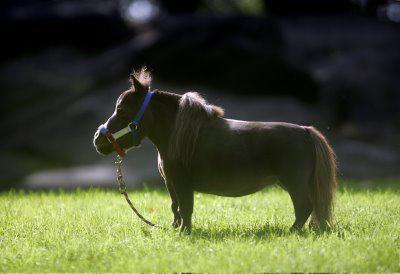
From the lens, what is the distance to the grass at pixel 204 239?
4.91m

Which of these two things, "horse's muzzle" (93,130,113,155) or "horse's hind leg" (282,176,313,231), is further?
"horse's muzzle" (93,130,113,155)

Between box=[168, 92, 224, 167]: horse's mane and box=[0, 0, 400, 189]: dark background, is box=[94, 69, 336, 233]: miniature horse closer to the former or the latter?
box=[168, 92, 224, 167]: horse's mane

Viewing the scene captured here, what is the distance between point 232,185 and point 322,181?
99 cm

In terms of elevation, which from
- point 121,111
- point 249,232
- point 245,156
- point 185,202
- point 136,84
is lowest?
point 249,232

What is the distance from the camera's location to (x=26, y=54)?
21.3 meters

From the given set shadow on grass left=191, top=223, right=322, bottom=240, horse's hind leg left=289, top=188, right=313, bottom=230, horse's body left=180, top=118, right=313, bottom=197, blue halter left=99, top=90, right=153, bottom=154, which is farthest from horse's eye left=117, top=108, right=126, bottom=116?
horse's hind leg left=289, top=188, right=313, bottom=230

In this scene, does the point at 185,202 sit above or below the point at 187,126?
below

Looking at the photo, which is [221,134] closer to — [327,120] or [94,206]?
[94,206]

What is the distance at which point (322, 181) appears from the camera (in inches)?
235

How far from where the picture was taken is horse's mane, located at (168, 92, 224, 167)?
20.0 feet

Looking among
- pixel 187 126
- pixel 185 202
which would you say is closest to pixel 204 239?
pixel 185 202

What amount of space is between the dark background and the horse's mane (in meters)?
Result: 8.38

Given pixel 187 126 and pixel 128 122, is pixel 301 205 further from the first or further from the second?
pixel 128 122

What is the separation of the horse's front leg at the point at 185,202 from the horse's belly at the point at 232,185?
0.42 ft
